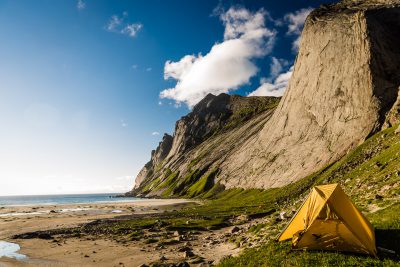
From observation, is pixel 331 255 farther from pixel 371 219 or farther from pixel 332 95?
pixel 332 95

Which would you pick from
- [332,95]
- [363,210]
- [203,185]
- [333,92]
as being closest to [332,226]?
[363,210]

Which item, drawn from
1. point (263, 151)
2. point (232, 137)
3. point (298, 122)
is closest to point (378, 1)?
point (298, 122)

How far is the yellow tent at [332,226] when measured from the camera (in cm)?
1816

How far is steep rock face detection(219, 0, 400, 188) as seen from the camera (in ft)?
222

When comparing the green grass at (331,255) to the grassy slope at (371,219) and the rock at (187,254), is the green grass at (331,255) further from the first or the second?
the rock at (187,254)

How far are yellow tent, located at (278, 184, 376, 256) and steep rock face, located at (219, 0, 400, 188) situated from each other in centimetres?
5035

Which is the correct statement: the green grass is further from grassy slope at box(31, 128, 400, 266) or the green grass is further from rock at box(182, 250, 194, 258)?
rock at box(182, 250, 194, 258)

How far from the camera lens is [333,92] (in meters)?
79.6

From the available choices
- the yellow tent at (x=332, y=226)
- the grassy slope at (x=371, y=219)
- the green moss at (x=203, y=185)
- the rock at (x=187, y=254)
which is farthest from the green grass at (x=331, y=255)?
the green moss at (x=203, y=185)

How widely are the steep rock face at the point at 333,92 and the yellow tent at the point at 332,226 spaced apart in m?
50.3

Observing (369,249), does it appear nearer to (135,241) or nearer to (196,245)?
(196,245)

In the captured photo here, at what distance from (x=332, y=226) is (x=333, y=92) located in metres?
68.0

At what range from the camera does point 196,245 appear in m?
33.2

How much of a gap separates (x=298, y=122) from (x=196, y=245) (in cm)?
6745
